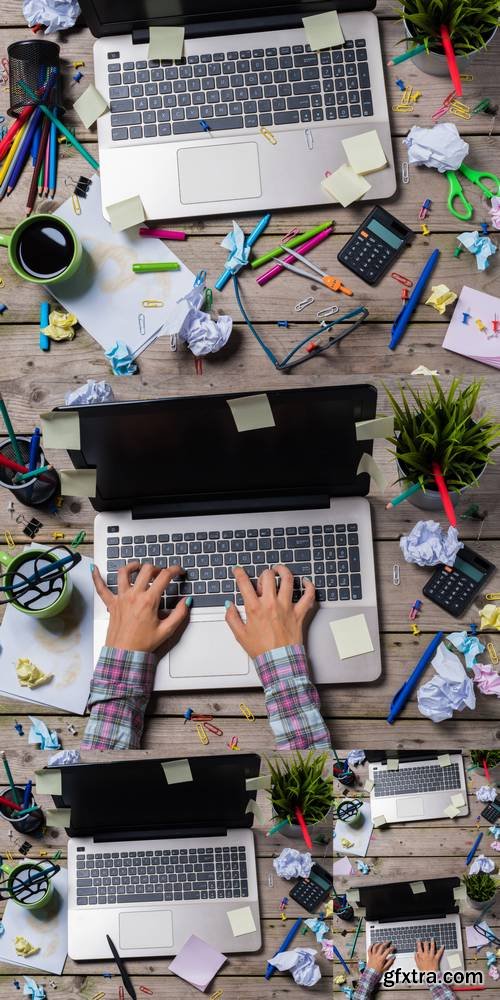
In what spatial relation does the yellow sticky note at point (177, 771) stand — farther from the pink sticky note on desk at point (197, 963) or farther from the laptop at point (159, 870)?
the pink sticky note on desk at point (197, 963)

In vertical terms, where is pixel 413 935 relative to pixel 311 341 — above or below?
below

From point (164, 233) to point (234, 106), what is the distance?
0.28 meters

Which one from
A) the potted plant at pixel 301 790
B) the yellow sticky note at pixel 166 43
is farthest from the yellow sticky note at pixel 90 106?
the potted plant at pixel 301 790

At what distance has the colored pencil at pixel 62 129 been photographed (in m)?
1.31

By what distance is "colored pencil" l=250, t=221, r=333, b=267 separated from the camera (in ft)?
4.21

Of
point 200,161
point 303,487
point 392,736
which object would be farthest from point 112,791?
Answer: point 200,161

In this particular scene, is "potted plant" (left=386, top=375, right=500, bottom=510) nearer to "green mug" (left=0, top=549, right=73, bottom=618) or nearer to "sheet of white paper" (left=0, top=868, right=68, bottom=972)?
"green mug" (left=0, top=549, right=73, bottom=618)

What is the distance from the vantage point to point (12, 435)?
1.20 m

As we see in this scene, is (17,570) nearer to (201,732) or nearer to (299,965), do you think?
(201,732)

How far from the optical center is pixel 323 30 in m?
1.27

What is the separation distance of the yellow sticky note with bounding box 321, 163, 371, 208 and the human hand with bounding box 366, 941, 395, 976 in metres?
1.60

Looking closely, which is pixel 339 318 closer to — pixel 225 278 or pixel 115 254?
pixel 225 278

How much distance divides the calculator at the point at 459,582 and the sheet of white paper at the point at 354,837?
1.87 ft

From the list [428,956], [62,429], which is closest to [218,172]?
[62,429]
